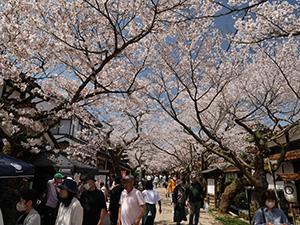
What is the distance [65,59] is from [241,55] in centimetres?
808

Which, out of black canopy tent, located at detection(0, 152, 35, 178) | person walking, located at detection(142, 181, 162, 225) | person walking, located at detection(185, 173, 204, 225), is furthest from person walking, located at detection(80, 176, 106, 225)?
person walking, located at detection(185, 173, 204, 225)

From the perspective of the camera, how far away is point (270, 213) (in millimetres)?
3771

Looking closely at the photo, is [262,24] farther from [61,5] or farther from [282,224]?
[61,5]

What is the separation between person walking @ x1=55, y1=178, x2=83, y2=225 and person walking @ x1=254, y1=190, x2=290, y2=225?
3.23m

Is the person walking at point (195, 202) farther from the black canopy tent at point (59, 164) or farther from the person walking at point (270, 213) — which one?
the black canopy tent at point (59, 164)

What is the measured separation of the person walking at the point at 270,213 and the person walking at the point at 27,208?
383cm

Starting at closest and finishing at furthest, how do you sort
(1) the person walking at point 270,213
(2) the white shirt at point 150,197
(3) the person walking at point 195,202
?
(1) the person walking at point 270,213, (2) the white shirt at point 150,197, (3) the person walking at point 195,202

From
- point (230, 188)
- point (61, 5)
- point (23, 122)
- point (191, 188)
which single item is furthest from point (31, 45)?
point (230, 188)

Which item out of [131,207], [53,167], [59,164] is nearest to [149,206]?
[131,207]

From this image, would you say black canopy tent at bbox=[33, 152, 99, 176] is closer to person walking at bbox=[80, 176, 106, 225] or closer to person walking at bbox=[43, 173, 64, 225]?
person walking at bbox=[43, 173, 64, 225]

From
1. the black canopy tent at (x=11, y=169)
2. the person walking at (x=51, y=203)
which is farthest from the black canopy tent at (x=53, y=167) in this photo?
the black canopy tent at (x=11, y=169)

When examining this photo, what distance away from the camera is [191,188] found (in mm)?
7449

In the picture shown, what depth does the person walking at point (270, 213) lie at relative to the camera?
144 inches

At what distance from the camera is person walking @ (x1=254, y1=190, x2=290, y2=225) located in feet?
12.0
